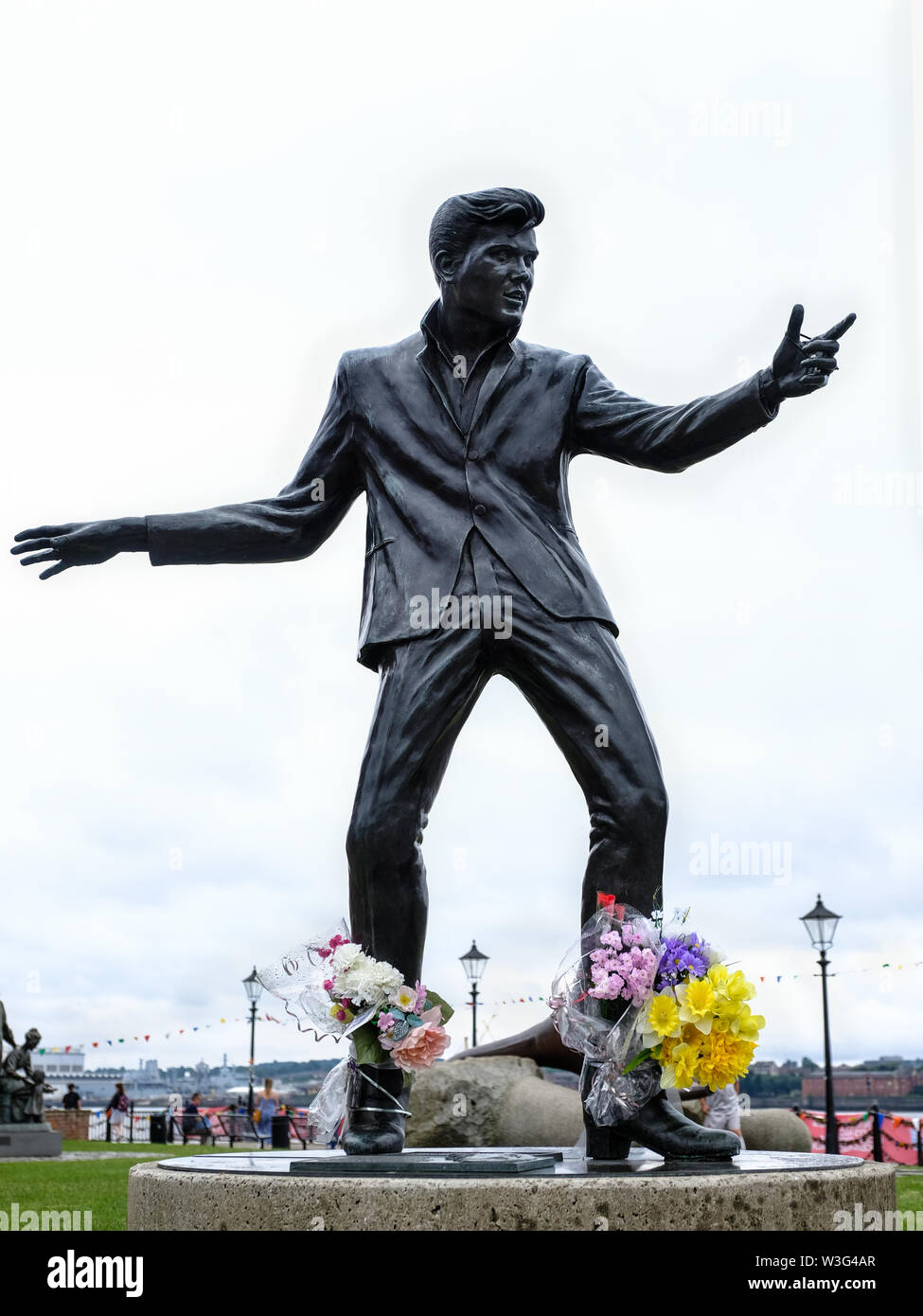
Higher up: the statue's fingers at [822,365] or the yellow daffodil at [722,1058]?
the statue's fingers at [822,365]

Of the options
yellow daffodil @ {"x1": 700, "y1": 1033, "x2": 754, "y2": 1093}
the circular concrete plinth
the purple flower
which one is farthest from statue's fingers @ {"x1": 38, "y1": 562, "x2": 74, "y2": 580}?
yellow daffodil @ {"x1": 700, "y1": 1033, "x2": 754, "y2": 1093}

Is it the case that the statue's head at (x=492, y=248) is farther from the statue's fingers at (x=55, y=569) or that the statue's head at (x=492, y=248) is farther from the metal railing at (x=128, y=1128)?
the metal railing at (x=128, y=1128)

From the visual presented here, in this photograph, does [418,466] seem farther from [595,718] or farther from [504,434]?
[595,718]

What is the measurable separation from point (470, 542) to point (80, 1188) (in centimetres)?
963

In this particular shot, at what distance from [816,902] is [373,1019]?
52.0 feet

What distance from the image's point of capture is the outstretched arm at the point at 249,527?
4766 millimetres

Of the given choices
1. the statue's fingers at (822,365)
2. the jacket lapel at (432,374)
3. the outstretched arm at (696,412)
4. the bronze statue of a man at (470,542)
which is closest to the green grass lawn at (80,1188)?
the bronze statue of a man at (470,542)

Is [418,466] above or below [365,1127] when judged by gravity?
above

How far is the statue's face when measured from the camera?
15.5 ft

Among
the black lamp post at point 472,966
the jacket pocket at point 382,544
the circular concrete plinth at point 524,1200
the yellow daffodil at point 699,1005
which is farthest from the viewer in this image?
the black lamp post at point 472,966

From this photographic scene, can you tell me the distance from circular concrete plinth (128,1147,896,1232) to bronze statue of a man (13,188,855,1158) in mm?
465

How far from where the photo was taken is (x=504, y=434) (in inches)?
189

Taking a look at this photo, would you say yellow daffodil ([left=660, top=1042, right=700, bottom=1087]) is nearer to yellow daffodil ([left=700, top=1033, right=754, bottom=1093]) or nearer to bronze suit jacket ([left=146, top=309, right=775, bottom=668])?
yellow daffodil ([left=700, top=1033, right=754, bottom=1093])
